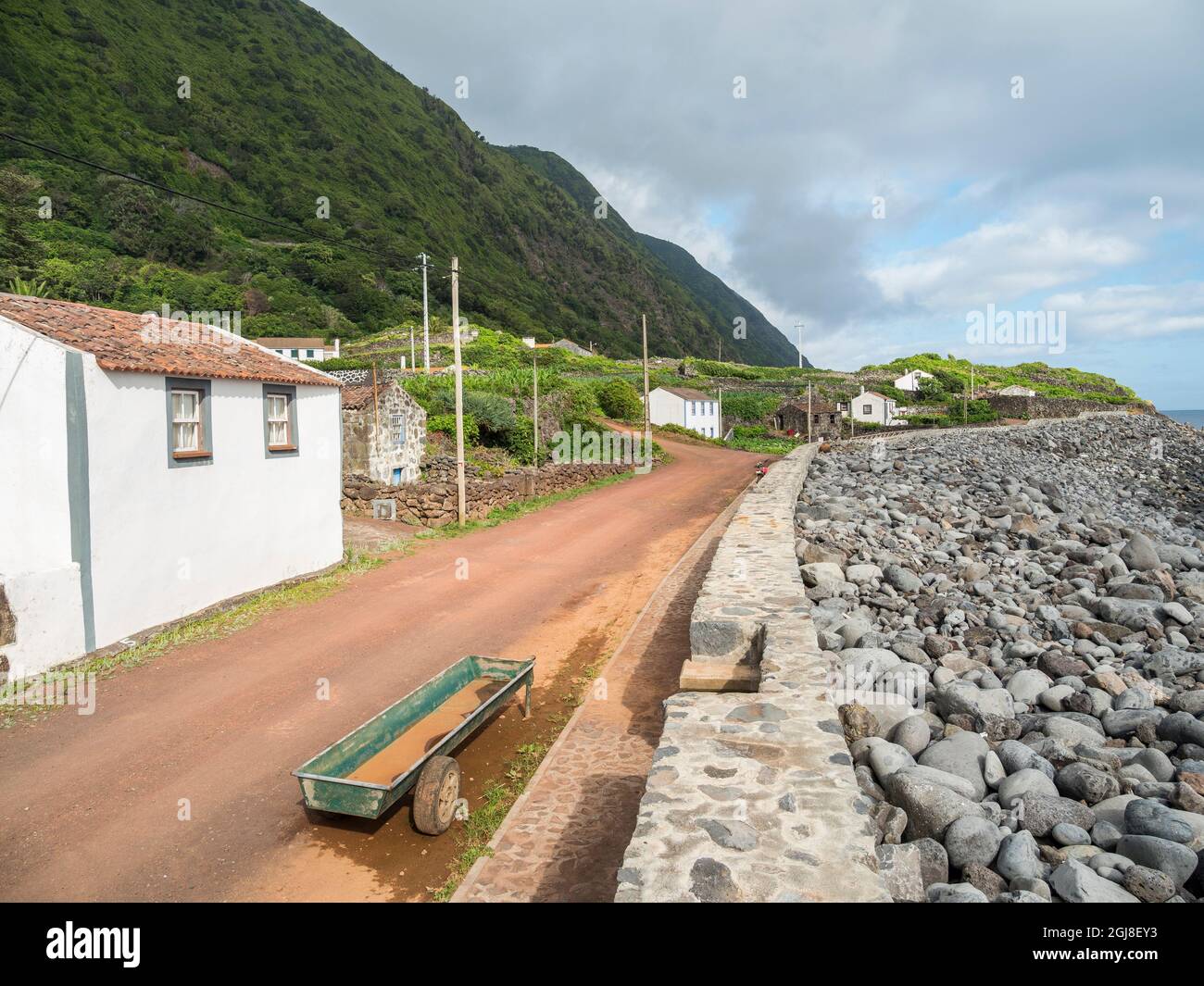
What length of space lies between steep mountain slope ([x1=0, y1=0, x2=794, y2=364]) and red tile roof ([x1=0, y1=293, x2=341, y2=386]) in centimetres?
3921

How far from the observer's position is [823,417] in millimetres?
56062

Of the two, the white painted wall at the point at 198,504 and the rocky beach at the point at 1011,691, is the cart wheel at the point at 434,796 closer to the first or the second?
the rocky beach at the point at 1011,691

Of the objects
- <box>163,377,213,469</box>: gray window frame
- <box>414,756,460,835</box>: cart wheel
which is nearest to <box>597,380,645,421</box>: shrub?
<box>163,377,213,469</box>: gray window frame

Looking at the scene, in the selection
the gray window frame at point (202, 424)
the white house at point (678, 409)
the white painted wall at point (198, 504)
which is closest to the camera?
the white painted wall at point (198, 504)

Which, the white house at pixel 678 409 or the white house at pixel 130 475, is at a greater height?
the white house at pixel 678 409

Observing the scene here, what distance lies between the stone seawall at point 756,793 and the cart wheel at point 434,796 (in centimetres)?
193

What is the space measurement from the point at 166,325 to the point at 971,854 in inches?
553

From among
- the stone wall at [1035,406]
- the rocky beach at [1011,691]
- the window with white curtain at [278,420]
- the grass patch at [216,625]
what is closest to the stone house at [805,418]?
the stone wall at [1035,406]

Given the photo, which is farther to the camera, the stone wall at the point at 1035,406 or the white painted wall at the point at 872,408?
the white painted wall at the point at 872,408

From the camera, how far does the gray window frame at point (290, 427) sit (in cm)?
1331

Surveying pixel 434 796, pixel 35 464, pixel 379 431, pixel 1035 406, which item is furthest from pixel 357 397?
pixel 1035 406
